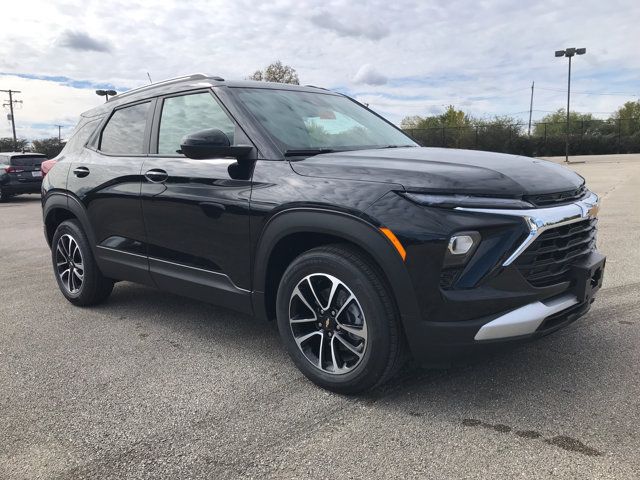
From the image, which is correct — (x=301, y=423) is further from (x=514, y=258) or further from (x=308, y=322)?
(x=514, y=258)

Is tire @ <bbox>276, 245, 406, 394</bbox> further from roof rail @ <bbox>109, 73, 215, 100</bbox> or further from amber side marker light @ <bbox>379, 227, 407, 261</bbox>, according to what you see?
roof rail @ <bbox>109, 73, 215, 100</bbox>

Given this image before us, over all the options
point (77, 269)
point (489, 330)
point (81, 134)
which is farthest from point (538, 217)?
point (81, 134)

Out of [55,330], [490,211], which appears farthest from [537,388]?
[55,330]

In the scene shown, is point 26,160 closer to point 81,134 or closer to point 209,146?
point 81,134

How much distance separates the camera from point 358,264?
282cm

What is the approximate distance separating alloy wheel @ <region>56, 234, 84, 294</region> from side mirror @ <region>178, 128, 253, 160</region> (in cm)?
215

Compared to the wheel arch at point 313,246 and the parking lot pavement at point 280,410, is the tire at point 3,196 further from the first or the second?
the wheel arch at point 313,246

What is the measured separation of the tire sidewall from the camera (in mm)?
2764

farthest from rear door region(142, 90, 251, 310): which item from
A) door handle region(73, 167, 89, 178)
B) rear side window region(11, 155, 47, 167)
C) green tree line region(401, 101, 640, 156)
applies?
green tree line region(401, 101, 640, 156)

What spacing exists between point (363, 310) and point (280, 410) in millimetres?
698

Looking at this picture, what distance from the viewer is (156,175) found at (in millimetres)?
3848

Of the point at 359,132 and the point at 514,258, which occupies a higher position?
the point at 359,132

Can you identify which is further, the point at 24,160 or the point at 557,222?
the point at 24,160

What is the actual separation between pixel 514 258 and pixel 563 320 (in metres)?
0.54
